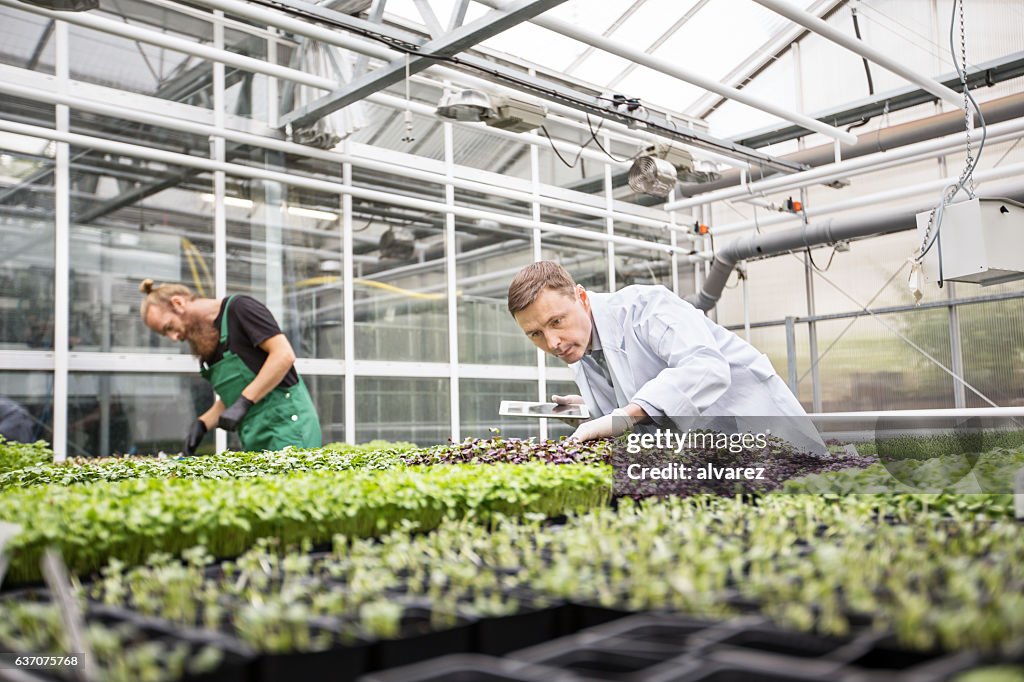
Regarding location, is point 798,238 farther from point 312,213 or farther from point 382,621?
point 382,621

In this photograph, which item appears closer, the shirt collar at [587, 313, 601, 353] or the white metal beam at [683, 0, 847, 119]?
the shirt collar at [587, 313, 601, 353]

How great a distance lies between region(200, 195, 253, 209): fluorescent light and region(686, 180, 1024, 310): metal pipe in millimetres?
4943

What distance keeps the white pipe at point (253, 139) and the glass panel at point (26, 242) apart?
1.01 ft

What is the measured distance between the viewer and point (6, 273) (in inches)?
189

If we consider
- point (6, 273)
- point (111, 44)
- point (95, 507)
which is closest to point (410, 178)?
point (111, 44)

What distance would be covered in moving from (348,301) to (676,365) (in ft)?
13.3

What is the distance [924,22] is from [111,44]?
7003 mm

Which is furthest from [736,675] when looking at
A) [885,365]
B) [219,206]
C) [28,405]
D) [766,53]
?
[766,53]

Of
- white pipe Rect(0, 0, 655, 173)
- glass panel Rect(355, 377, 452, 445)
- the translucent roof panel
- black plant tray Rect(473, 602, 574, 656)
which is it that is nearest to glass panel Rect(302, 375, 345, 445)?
glass panel Rect(355, 377, 452, 445)

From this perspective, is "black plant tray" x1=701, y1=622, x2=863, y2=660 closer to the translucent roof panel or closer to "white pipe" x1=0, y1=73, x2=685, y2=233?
"white pipe" x1=0, y1=73, x2=685, y2=233

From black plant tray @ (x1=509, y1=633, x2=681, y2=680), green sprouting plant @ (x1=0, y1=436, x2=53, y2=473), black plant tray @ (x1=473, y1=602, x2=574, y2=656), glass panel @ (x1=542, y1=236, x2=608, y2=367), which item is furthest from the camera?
glass panel @ (x1=542, y1=236, x2=608, y2=367)

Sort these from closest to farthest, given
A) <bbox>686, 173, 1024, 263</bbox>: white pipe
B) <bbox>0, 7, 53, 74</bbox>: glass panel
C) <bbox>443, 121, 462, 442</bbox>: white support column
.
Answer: <bbox>0, 7, 53, 74</bbox>: glass panel
<bbox>686, 173, 1024, 263</bbox>: white pipe
<bbox>443, 121, 462, 442</bbox>: white support column

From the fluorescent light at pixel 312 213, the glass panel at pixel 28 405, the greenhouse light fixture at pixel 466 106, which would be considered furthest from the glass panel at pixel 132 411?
the greenhouse light fixture at pixel 466 106

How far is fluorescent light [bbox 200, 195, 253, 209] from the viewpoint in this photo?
18.4 ft
